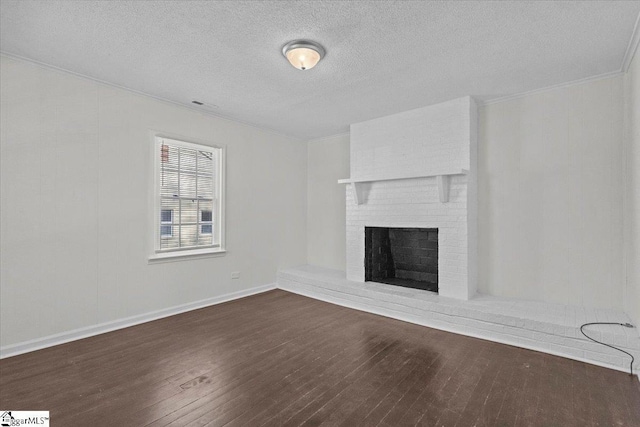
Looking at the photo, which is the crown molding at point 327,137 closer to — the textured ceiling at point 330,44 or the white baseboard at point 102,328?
the textured ceiling at point 330,44

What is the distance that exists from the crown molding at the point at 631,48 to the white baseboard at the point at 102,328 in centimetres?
526

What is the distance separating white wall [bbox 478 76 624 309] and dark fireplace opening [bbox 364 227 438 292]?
687mm

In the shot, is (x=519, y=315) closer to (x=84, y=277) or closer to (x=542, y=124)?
(x=542, y=124)

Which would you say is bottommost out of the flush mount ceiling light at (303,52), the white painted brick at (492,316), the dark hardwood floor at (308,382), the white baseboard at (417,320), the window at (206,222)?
the dark hardwood floor at (308,382)

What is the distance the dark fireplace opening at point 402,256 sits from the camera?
174 inches

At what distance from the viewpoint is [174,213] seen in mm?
4180

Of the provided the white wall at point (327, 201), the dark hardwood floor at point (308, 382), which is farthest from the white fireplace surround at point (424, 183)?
the dark hardwood floor at point (308, 382)

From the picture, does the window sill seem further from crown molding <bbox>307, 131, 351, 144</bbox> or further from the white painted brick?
crown molding <bbox>307, 131, 351, 144</bbox>

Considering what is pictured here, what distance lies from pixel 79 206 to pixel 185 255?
134 centimetres

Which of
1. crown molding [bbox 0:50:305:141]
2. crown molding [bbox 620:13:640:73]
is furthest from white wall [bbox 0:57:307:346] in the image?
crown molding [bbox 620:13:640:73]

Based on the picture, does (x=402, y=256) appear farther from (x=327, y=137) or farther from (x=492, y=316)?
(x=327, y=137)

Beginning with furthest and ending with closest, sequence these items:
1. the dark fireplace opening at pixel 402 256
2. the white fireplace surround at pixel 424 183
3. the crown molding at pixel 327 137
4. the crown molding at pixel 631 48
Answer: the crown molding at pixel 327 137 < the dark fireplace opening at pixel 402 256 < the white fireplace surround at pixel 424 183 < the crown molding at pixel 631 48

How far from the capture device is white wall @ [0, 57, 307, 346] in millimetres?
2879

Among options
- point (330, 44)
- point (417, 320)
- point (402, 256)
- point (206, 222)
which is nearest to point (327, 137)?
point (402, 256)
